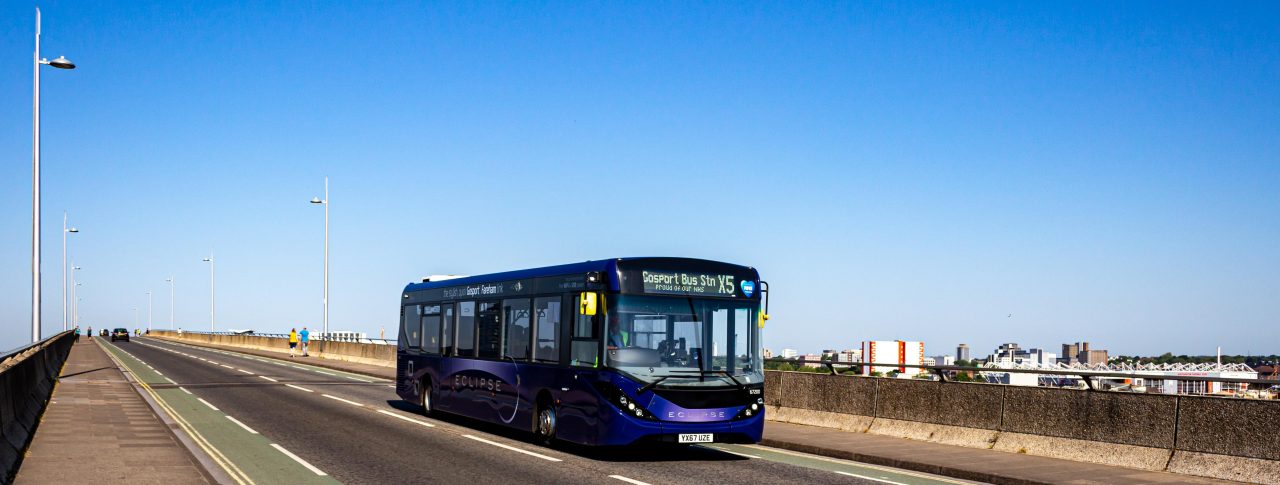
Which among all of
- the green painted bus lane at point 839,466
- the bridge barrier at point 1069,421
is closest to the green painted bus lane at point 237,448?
the green painted bus lane at point 839,466

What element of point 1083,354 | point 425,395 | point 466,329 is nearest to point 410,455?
point 466,329

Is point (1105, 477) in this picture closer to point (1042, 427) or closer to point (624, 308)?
point (1042, 427)

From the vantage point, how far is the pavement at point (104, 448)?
12641mm

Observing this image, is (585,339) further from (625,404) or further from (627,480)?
(627,480)

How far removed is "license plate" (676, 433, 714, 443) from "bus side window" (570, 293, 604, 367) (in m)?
1.56

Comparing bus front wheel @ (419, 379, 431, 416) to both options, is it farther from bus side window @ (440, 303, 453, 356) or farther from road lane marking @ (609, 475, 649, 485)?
road lane marking @ (609, 475, 649, 485)

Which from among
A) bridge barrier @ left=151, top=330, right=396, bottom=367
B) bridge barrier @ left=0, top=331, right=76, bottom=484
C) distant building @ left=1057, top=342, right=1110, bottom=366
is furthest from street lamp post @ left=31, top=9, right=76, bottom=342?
distant building @ left=1057, top=342, right=1110, bottom=366

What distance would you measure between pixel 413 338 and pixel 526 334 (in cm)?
708

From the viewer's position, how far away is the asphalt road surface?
13.4 m

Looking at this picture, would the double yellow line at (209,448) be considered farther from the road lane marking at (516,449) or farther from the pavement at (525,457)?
the road lane marking at (516,449)

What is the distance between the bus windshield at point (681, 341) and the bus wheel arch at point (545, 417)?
199 centimetres

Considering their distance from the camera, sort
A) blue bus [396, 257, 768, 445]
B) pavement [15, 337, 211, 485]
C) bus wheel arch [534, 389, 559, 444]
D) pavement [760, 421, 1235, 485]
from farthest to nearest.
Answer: bus wheel arch [534, 389, 559, 444] < blue bus [396, 257, 768, 445] < pavement [760, 421, 1235, 485] < pavement [15, 337, 211, 485]

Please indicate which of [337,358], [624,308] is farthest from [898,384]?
[337,358]

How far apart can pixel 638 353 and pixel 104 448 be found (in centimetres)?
757
